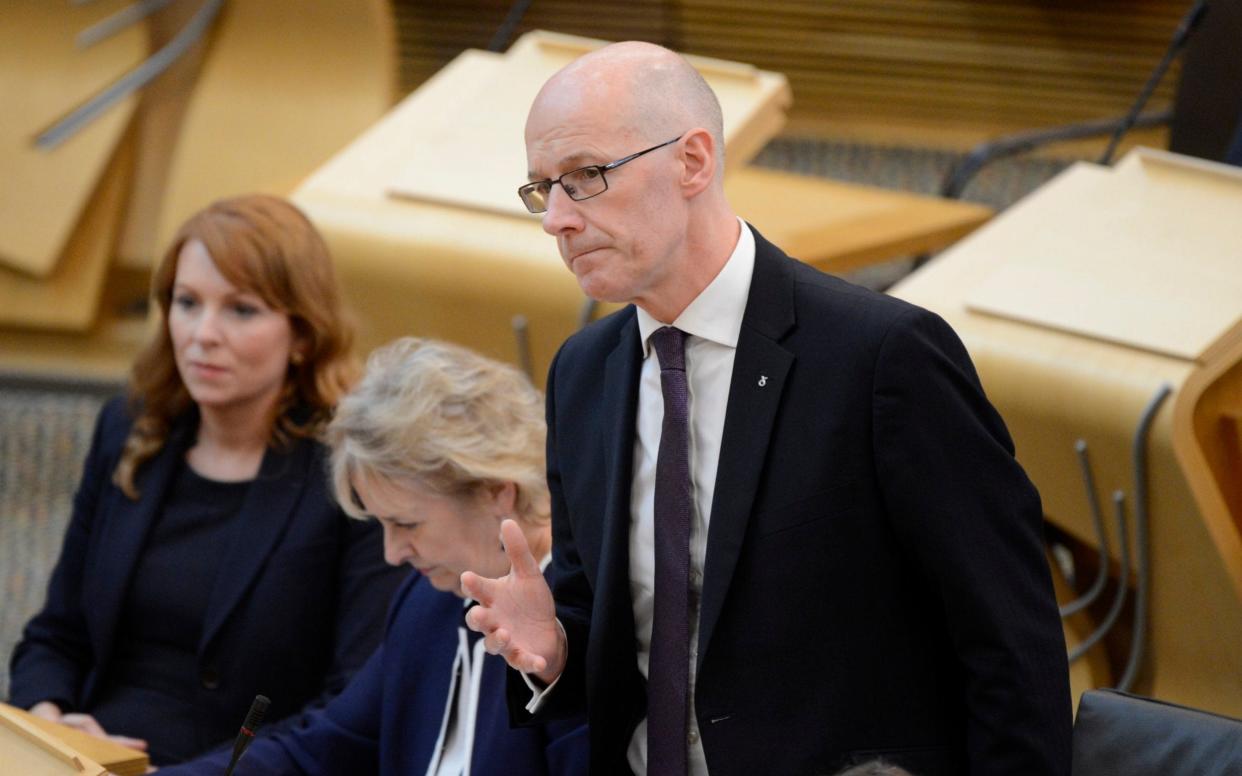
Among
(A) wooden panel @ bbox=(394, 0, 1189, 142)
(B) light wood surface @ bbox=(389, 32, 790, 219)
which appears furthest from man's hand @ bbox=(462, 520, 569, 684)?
(A) wooden panel @ bbox=(394, 0, 1189, 142)

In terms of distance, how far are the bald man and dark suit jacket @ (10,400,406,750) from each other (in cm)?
93

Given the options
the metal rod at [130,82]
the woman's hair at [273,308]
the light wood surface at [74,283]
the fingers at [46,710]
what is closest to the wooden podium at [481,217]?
the woman's hair at [273,308]

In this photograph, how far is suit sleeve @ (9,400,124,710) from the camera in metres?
2.64

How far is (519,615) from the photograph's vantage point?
5.45 ft

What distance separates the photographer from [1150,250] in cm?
272

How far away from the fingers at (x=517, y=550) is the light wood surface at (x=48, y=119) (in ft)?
11.4

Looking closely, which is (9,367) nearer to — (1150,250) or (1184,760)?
(1150,250)

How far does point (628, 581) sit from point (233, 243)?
1.27 metres

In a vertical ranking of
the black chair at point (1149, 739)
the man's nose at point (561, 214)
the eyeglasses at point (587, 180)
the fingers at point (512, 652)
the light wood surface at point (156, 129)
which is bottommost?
the light wood surface at point (156, 129)

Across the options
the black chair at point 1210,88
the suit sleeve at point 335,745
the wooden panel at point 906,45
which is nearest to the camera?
the suit sleeve at point 335,745

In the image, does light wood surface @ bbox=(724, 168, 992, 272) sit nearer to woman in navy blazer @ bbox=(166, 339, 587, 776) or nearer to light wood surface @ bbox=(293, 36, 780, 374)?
light wood surface @ bbox=(293, 36, 780, 374)

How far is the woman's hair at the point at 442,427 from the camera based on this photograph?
2006mm

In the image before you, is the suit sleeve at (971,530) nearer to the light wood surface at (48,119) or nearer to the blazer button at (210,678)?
the blazer button at (210,678)

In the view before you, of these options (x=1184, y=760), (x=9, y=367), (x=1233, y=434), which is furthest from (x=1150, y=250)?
(x=9, y=367)
